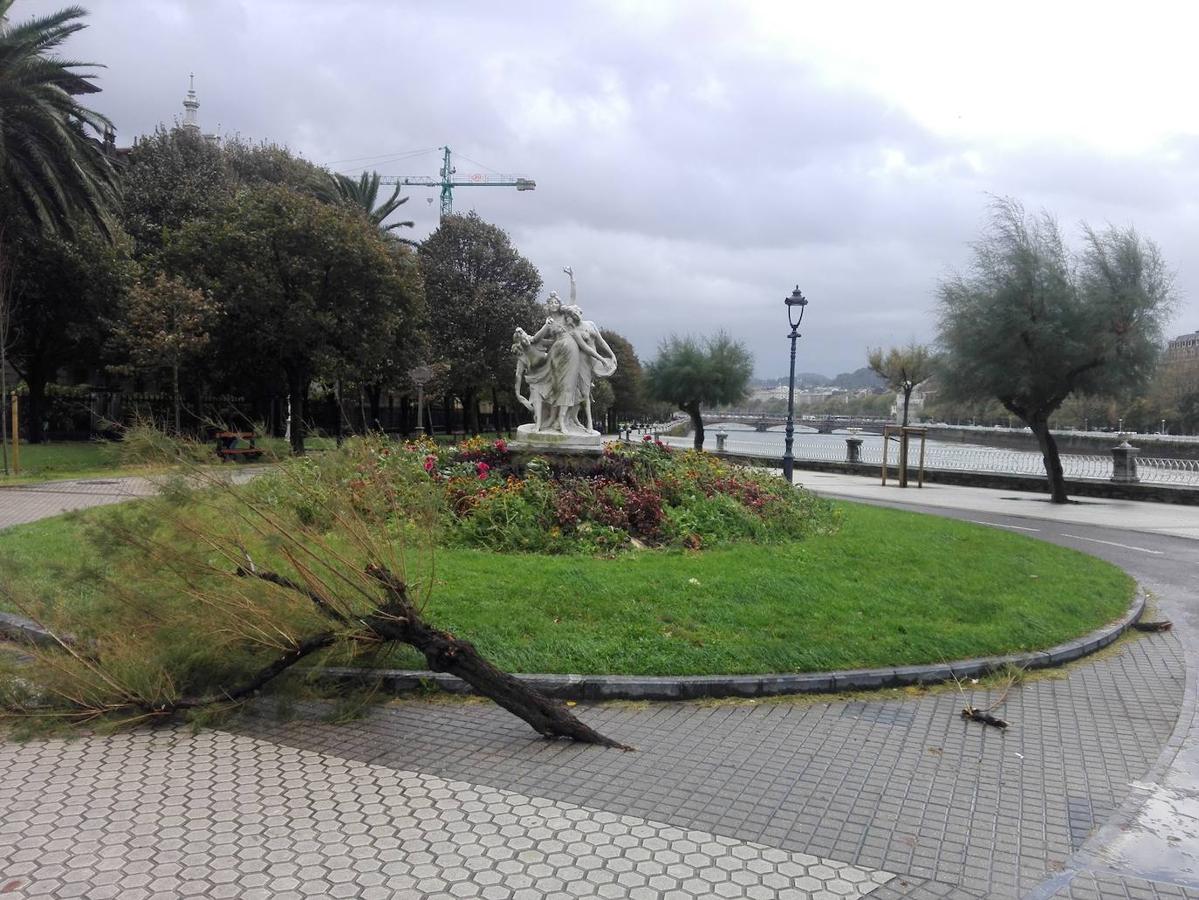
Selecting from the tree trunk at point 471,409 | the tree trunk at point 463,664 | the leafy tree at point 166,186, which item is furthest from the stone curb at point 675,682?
the tree trunk at point 471,409

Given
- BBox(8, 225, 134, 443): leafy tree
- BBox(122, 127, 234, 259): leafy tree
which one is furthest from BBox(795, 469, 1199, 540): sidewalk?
BBox(122, 127, 234, 259): leafy tree

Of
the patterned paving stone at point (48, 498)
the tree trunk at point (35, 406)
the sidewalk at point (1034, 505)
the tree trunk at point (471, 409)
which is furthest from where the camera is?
the tree trunk at point (471, 409)

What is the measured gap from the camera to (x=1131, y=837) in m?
4.09

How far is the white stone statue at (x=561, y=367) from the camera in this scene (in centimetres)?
1340

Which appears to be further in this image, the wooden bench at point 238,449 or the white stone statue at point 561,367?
the white stone statue at point 561,367

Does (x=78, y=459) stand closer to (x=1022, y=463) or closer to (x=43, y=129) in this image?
(x=43, y=129)

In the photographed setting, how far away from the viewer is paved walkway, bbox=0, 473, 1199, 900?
11.7 ft

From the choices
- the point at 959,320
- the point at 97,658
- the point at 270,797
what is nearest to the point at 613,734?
the point at 270,797

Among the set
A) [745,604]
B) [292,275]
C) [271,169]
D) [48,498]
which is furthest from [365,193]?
[745,604]

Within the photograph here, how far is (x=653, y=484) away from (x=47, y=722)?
26.5 ft

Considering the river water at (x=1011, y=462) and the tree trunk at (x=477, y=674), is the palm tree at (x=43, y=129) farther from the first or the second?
the river water at (x=1011, y=462)

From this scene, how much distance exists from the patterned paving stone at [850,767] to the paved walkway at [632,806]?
17mm

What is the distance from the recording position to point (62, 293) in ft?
89.9

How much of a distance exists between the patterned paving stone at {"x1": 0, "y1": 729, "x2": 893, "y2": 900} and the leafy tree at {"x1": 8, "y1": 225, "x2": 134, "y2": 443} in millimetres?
25148
